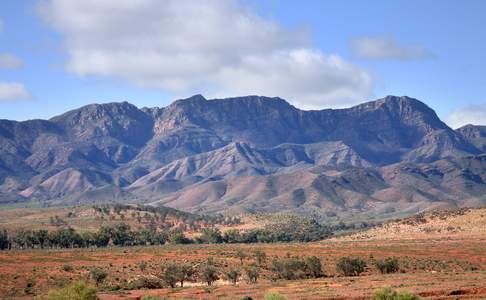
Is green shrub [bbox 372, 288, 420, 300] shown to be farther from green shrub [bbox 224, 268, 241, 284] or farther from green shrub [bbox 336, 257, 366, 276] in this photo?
green shrub [bbox 336, 257, 366, 276]

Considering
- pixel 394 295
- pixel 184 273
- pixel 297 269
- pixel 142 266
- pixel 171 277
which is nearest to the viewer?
pixel 394 295

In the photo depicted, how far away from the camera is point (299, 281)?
3061 inches

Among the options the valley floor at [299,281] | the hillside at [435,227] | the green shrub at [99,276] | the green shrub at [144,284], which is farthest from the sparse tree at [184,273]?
the hillside at [435,227]

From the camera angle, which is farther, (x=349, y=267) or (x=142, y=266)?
(x=142, y=266)

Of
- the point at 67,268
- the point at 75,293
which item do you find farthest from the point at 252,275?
the point at 75,293

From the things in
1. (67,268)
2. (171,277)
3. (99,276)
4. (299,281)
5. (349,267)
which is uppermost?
(67,268)

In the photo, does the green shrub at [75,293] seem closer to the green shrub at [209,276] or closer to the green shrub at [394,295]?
the green shrub at [394,295]

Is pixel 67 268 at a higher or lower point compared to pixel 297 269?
higher

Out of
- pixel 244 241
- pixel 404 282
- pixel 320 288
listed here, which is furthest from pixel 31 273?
pixel 244 241

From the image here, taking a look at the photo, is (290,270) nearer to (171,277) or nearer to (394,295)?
(171,277)

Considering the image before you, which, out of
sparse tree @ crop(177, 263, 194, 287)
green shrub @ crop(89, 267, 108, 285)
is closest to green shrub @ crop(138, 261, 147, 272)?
sparse tree @ crop(177, 263, 194, 287)

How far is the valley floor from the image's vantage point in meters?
63.4

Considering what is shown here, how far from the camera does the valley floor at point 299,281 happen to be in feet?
208

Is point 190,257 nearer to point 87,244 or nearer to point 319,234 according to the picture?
point 87,244
